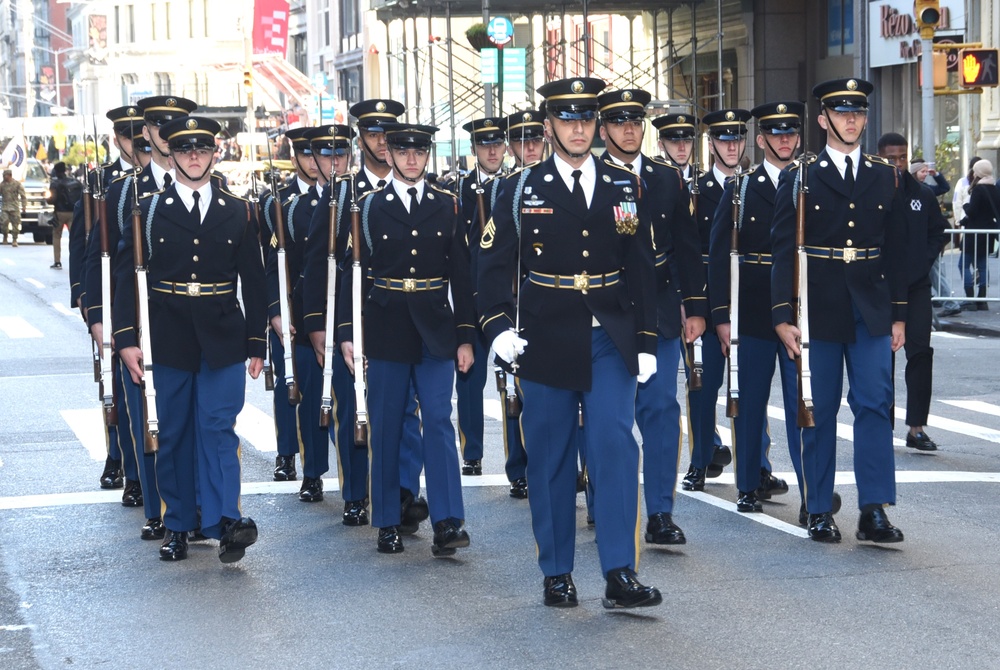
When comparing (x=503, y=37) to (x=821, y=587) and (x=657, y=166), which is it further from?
(x=821, y=587)

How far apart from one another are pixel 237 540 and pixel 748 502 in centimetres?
277

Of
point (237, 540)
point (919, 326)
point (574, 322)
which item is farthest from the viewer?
point (919, 326)

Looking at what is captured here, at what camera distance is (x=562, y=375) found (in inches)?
281

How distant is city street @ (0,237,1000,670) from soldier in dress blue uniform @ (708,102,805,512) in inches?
15.2

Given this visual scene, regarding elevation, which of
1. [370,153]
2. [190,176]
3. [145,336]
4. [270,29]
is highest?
[270,29]

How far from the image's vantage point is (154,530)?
8.81m

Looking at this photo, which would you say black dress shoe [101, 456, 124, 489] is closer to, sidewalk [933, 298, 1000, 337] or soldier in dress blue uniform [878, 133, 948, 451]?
soldier in dress blue uniform [878, 133, 948, 451]

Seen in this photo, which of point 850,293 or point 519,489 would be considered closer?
point 850,293

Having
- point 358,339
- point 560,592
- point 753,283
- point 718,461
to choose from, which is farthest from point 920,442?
point 560,592

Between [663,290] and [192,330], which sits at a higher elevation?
[663,290]

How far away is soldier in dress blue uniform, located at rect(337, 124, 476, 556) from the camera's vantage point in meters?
8.34

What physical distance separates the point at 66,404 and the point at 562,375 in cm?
829

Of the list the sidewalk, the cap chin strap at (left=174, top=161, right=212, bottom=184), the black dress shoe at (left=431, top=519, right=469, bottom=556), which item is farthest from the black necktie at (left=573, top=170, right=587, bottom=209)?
the sidewalk

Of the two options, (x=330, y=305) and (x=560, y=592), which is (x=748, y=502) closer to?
(x=560, y=592)
